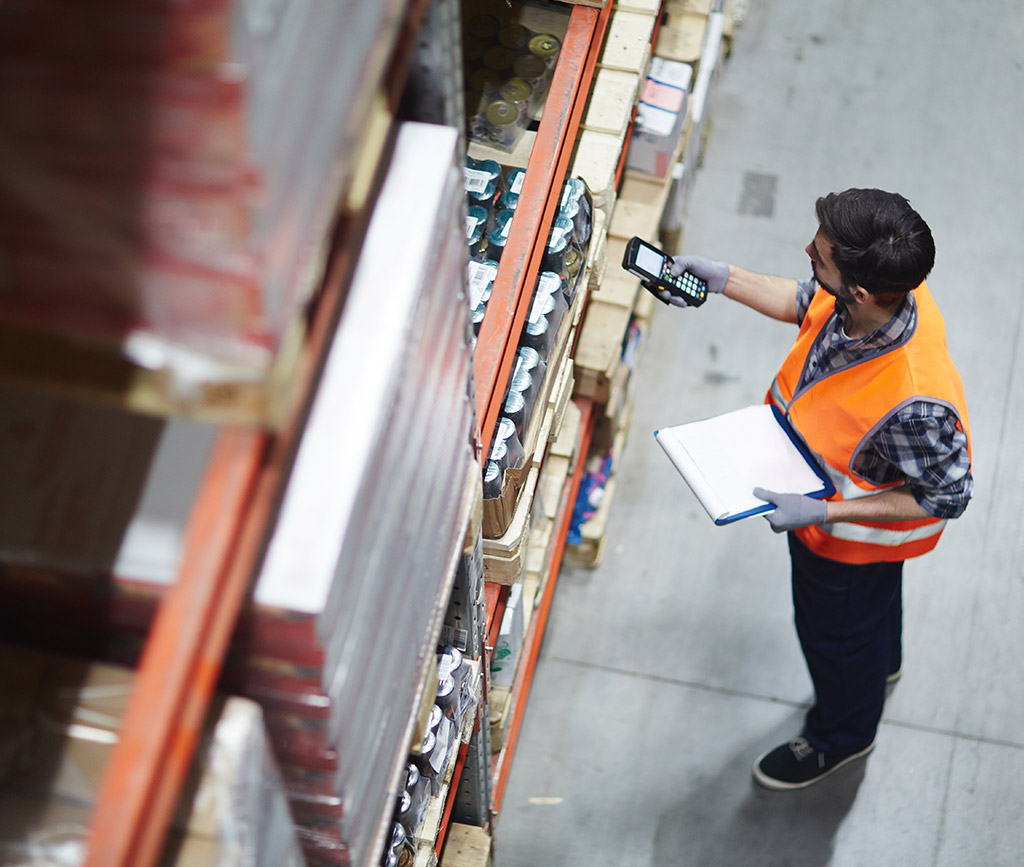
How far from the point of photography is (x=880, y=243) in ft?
9.71

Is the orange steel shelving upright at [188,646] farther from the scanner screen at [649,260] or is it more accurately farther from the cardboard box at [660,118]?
the cardboard box at [660,118]

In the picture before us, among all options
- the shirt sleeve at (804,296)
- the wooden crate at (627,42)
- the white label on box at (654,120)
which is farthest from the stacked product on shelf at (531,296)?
the white label on box at (654,120)

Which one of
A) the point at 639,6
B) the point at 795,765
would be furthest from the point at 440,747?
the point at 639,6

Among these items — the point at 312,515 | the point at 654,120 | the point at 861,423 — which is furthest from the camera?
the point at 654,120

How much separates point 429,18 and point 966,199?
5.42m

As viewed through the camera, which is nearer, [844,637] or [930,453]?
[930,453]

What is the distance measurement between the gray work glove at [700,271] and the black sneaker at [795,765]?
194 centimetres

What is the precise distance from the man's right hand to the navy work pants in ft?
3.28

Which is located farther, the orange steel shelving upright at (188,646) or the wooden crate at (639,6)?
the wooden crate at (639,6)

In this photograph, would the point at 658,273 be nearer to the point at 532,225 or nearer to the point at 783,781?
the point at 532,225

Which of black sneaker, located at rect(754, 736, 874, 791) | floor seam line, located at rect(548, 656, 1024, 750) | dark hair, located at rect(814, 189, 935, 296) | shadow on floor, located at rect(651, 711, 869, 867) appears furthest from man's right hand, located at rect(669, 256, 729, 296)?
shadow on floor, located at rect(651, 711, 869, 867)

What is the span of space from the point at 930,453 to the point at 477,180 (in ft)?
5.35

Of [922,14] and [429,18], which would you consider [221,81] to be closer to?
[429,18]

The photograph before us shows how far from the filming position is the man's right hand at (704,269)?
3.91 meters
